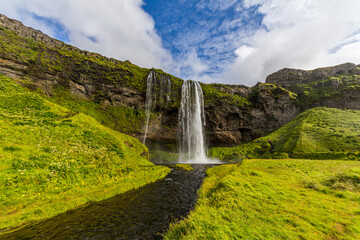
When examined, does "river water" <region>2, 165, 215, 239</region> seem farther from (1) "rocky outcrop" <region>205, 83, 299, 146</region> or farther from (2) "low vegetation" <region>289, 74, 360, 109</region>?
(2) "low vegetation" <region>289, 74, 360, 109</region>

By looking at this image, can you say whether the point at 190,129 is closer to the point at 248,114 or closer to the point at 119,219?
the point at 248,114

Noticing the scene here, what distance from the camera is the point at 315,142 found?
5462 centimetres

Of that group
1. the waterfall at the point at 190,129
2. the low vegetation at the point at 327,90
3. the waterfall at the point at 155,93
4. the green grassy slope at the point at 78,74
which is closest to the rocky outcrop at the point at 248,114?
the low vegetation at the point at 327,90

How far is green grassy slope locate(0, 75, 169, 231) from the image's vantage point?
40.4ft

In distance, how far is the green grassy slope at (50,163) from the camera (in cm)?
1230

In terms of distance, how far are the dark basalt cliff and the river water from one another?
152 ft

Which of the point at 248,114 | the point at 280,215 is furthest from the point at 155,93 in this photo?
the point at 280,215

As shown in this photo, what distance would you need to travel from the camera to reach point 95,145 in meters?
24.1

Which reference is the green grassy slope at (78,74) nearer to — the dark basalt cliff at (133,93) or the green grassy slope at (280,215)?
the dark basalt cliff at (133,93)

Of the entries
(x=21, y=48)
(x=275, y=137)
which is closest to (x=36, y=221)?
(x=21, y=48)

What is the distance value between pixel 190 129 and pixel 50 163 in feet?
185

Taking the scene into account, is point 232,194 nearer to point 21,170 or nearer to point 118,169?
point 118,169

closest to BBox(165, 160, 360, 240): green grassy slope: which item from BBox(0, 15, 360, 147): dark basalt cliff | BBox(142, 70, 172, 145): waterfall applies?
BBox(0, 15, 360, 147): dark basalt cliff

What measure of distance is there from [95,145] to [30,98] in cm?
1911
